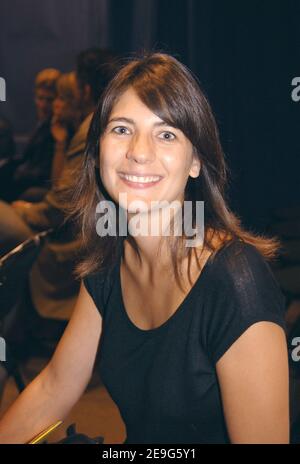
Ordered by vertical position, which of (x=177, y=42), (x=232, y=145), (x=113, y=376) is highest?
(x=177, y=42)

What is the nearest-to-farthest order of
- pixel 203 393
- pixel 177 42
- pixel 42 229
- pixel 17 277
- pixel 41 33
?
pixel 203 393
pixel 17 277
pixel 42 229
pixel 177 42
pixel 41 33

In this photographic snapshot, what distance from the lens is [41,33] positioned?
16.6 feet

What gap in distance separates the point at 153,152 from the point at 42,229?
6.25 ft

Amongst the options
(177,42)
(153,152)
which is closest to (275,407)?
(153,152)

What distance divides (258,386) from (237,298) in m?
0.14

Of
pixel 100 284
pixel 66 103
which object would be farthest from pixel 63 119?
pixel 100 284

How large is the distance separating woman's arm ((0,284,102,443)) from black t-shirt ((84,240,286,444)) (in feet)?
0.29

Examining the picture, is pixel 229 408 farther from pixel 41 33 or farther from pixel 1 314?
pixel 41 33

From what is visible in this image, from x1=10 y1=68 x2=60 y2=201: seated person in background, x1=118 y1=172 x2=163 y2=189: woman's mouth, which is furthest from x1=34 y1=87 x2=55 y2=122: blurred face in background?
x1=118 y1=172 x2=163 y2=189: woman's mouth

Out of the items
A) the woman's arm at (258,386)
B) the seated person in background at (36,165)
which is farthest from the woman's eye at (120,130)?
the seated person in background at (36,165)

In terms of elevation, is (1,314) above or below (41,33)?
below

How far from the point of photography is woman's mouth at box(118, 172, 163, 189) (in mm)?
1298

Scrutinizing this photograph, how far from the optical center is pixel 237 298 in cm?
124

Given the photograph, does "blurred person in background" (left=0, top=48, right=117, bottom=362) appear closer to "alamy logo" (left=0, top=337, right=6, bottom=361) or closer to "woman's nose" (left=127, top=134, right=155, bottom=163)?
"alamy logo" (left=0, top=337, right=6, bottom=361)
